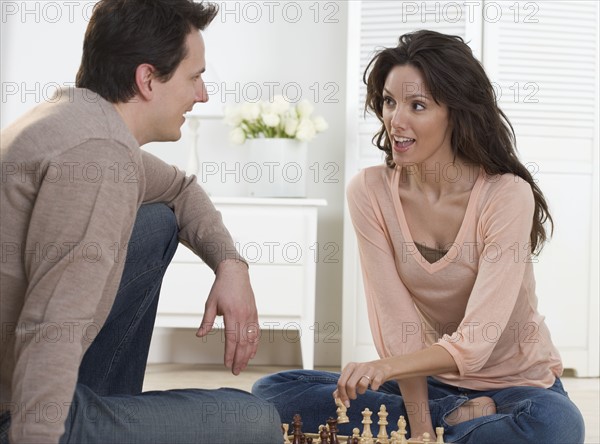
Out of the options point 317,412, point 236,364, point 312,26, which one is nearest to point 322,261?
point 312,26

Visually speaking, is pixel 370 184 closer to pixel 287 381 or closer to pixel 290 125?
pixel 287 381

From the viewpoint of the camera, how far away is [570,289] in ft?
12.7

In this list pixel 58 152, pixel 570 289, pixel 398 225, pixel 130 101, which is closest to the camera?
pixel 58 152

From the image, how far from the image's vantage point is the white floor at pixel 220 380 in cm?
331

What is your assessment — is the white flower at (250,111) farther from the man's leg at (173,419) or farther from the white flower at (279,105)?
the man's leg at (173,419)

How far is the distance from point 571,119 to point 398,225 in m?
2.14

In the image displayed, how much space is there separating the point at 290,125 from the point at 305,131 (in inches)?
3.0

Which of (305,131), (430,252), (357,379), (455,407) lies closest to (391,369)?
(357,379)

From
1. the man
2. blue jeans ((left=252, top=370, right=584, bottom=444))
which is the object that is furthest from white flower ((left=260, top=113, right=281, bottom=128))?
the man

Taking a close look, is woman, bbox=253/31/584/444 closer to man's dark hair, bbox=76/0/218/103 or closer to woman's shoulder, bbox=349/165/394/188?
woman's shoulder, bbox=349/165/394/188

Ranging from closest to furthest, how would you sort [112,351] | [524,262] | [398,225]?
[112,351] → [524,262] → [398,225]

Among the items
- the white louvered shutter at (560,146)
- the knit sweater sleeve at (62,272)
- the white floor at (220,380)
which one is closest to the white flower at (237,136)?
the white floor at (220,380)

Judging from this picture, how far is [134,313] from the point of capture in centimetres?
163

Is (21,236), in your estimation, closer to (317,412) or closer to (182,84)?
(182,84)
